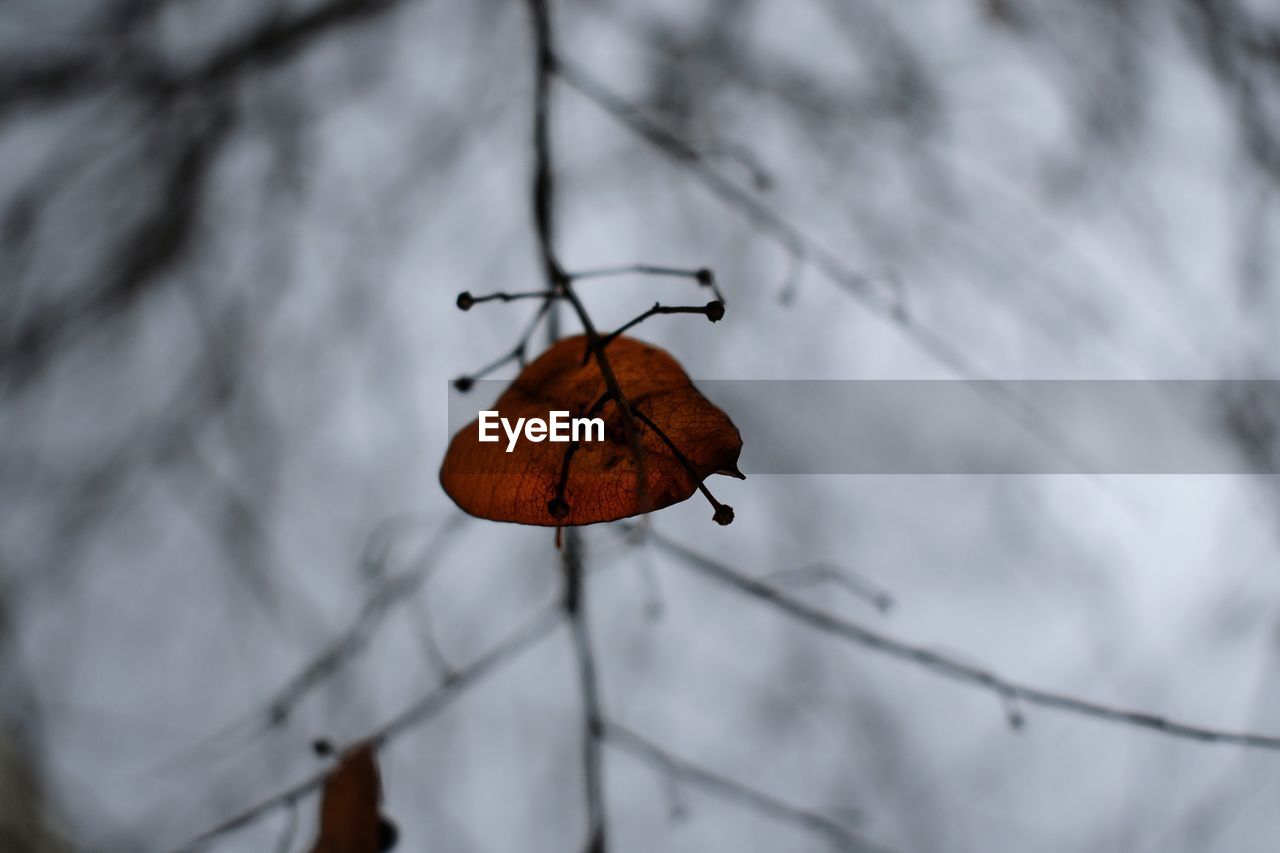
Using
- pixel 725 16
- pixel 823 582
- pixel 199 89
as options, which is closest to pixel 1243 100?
pixel 725 16

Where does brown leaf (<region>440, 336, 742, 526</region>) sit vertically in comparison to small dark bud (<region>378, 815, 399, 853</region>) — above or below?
above

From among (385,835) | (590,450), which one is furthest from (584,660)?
(590,450)

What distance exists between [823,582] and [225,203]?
72 centimetres

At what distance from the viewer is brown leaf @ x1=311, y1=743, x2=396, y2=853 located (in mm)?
375

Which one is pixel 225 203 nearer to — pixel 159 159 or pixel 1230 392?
pixel 159 159

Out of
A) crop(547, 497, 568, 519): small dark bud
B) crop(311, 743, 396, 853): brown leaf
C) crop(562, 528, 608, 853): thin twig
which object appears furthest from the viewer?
crop(562, 528, 608, 853): thin twig

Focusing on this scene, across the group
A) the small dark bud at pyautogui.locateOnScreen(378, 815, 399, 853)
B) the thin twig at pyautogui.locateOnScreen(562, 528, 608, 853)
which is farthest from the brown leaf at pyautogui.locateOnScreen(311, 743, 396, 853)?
the thin twig at pyautogui.locateOnScreen(562, 528, 608, 853)

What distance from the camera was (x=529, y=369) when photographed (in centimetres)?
29

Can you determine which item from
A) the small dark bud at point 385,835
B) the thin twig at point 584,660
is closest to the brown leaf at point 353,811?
the small dark bud at point 385,835

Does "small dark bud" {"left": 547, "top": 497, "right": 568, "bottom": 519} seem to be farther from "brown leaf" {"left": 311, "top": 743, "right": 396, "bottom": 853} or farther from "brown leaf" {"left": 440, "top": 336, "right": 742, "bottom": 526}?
"brown leaf" {"left": 311, "top": 743, "right": 396, "bottom": 853}

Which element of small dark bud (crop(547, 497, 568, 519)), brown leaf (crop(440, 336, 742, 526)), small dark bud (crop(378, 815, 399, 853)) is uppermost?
brown leaf (crop(440, 336, 742, 526))

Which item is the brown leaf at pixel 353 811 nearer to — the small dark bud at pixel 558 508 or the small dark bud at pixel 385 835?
the small dark bud at pixel 385 835

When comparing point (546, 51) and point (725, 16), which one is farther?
point (725, 16)

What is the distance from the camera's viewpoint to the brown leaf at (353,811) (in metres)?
0.37
